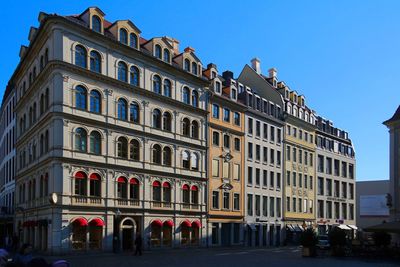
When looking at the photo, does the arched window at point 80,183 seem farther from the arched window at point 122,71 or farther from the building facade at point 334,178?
the building facade at point 334,178

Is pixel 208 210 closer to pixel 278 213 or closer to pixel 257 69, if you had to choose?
pixel 278 213

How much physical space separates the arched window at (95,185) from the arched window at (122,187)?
2.15 metres

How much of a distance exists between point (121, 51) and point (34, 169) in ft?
43.3

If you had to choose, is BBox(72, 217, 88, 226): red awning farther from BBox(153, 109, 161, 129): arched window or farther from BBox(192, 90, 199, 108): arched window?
BBox(192, 90, 199, 108): arched window

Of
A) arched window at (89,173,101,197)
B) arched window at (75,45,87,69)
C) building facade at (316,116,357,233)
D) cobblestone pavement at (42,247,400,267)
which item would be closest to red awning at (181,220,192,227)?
arched window at (89,173,101,197)

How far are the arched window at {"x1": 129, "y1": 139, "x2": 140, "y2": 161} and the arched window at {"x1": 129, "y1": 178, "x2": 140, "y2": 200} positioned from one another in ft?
6.53

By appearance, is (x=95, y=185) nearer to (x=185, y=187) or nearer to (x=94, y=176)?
(x=94, y=176)

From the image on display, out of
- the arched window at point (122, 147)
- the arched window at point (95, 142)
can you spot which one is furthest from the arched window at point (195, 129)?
the arched window at point (95, 142)

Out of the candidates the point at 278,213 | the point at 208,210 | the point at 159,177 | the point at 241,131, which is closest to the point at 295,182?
the point at 278,213

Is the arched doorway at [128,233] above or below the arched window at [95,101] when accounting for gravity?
below

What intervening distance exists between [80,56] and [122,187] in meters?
11.7

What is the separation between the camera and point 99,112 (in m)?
45.0

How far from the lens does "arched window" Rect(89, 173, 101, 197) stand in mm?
43828

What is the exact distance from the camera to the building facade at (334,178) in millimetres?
80688
